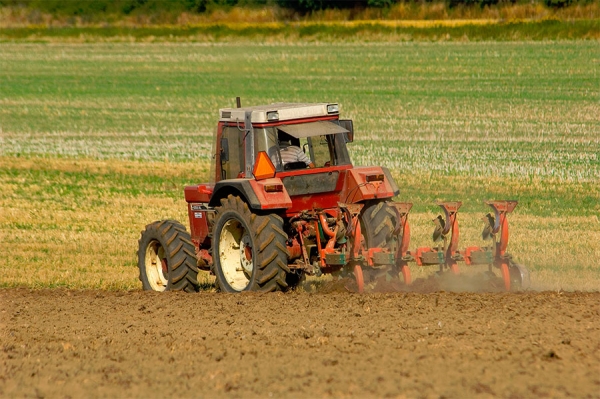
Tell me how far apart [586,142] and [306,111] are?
13.0 m

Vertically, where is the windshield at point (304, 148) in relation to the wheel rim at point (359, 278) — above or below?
above

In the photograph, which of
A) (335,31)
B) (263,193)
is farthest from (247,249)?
(335,31)

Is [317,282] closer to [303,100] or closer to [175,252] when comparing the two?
[175,252]

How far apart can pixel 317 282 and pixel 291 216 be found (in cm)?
123

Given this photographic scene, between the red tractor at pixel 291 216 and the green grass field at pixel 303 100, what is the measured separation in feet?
5.01

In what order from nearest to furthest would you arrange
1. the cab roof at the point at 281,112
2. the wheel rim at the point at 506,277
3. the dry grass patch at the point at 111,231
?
the wheel rim at the point at 506,277, the cab roof at the point at 281,112, the dry grass patch at the point at 111,231

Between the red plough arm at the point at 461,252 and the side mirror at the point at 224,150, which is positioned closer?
the red plough arm at the point at 461,252

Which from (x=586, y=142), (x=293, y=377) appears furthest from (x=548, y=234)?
(x=586, y=142)

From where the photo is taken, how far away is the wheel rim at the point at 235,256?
9906 millimetres

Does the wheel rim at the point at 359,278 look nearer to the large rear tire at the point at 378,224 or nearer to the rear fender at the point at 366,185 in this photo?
the large rear tire at the point at 378,224

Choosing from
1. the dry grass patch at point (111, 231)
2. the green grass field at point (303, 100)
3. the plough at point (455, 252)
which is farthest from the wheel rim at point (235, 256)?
the green grass field at point (303, 100)

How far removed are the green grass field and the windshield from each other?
2.54m

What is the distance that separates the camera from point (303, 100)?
99.0 ft

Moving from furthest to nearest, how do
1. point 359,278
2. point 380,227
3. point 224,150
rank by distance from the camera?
point 224,150, point 380,227, point 359,278
